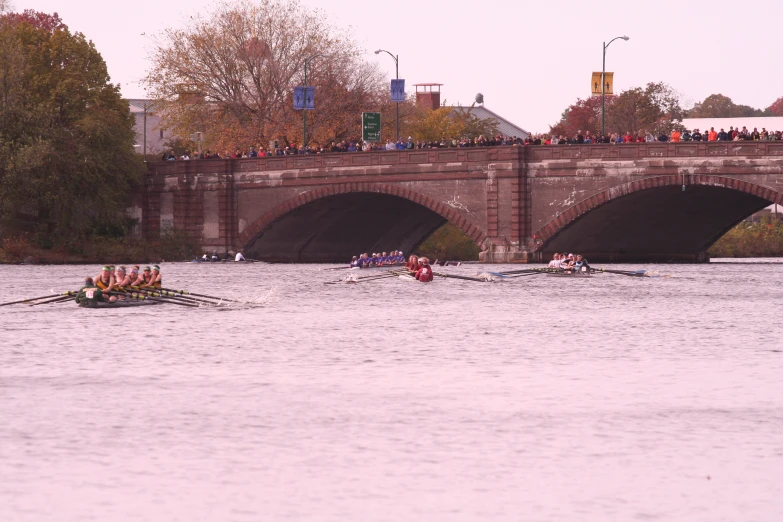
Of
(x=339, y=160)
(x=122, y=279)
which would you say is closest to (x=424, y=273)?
(x=122, y=279)

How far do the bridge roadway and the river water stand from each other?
107 feet

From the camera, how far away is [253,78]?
8769cm

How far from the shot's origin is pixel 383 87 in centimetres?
9656

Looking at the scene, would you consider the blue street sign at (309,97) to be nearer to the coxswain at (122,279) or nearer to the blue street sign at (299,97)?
the blue street sign at (299,97)

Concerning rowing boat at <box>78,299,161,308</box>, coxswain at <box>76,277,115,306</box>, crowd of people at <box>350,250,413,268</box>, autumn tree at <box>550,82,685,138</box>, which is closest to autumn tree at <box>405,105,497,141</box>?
autumn tree at <box>550,82,685,138</box>

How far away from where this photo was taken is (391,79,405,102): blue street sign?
7719 cm

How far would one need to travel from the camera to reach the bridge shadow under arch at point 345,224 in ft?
239

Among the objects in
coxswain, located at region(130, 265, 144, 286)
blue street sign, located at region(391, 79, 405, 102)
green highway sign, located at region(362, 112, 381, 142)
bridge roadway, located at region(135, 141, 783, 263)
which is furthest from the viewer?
green highway sign, located at region(362, 112, 381, 142)

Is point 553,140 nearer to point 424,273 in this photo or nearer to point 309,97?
point 309,97

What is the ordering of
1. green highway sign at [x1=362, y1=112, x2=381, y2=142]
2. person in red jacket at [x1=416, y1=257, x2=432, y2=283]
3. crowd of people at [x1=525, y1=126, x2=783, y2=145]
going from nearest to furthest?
person in red jacket at [x1=416, y1=257, x2=432, y2=283]
crowd of people at [x1=525, y1=126, x2=783, y2=145]
green highway sign at [x1=362, y1=112, x2=381, y2=142]

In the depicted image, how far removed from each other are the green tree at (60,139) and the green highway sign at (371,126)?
1304 centimetres

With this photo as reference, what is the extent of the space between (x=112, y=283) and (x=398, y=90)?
1718 inches

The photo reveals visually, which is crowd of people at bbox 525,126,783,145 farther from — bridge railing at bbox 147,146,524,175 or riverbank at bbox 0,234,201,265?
riverbank at bbox 0,234,201,265

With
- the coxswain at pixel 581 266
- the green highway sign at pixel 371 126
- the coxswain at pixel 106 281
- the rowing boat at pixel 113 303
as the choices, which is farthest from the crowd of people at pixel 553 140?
the coxswain at pixel 106 281
